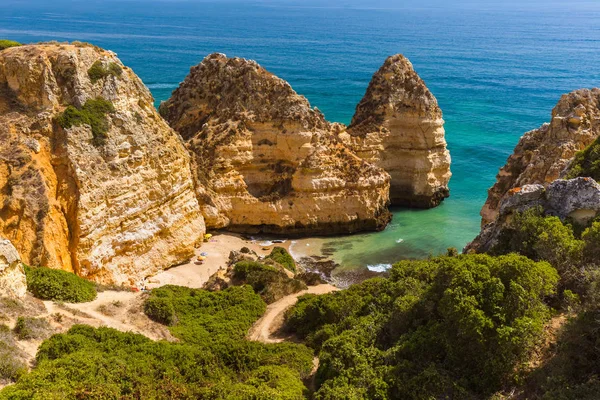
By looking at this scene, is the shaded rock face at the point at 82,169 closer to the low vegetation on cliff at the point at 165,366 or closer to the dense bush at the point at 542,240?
the low vegetation on cliff at the point at 165,366

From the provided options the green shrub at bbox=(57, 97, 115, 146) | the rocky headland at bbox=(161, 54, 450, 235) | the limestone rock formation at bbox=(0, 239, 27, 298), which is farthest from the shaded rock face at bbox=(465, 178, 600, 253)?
the green shrub at bbox=(57, 97, 115, 146)

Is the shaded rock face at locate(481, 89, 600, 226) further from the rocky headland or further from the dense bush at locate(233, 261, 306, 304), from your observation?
the dense bush at locate(233, 261, 306, 304)

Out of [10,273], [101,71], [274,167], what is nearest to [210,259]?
[274,167]

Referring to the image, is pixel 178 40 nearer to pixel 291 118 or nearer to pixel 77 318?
pixel 291 118

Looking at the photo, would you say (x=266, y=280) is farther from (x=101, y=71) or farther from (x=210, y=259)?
(x=101, y=71)

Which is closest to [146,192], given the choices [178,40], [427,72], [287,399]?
[287,399]

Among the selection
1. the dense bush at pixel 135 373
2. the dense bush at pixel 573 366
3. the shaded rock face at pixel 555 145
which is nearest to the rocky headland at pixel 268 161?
the shaded rock face at pixel 555 145
